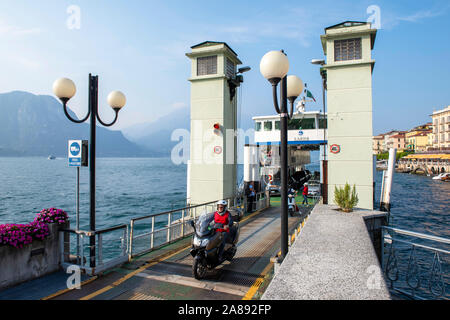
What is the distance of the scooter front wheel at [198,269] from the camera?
19.0 ft

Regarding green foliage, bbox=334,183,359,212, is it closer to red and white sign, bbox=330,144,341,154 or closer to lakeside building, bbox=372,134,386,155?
red and white sign, bbox=330,144,341,154

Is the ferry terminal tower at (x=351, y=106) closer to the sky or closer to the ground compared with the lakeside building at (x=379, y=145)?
closer to the ground

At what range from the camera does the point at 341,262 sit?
145 inches

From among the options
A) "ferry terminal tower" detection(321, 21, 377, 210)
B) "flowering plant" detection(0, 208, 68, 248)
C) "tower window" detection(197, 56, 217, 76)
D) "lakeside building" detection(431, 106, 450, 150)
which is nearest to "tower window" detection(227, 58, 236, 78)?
"tower window" detection(197, 56, 217, 76)

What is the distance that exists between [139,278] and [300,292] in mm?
4283

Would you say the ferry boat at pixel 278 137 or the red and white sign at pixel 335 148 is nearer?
the red and white sign at pixel 335 148

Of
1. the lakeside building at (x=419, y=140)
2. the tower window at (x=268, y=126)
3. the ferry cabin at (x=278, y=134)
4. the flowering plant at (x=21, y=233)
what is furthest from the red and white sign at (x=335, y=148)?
the lakeside building at (x=419, y=140)

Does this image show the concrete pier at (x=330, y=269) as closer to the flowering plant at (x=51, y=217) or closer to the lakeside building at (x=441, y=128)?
the flowering plant at (x=51, y=217)

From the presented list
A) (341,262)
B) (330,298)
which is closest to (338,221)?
(341,262)

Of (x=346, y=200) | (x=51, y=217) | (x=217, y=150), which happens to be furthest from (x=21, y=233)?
(x=217, y=150)

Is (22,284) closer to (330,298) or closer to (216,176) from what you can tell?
(330,298)

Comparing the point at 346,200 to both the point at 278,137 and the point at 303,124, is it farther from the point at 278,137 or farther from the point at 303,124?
the point at 278,137

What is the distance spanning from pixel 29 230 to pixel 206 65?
32.9 feet

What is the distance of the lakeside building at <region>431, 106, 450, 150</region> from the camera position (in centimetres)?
8236
